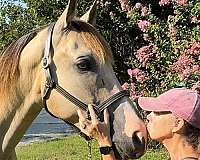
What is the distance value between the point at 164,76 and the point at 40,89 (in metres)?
4.71

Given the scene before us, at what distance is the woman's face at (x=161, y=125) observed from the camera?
2.47 metres

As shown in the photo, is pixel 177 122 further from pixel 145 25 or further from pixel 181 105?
pixel 145 25

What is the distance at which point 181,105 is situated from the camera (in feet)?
8.07

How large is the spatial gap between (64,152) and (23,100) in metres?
7.40

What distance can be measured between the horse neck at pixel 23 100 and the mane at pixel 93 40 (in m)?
0.27

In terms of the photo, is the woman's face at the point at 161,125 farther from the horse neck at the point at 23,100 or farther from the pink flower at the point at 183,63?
the pink flower at the point at 183,63

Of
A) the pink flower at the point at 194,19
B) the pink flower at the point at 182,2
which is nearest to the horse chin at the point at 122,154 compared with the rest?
the pink flower at the point at 194,19

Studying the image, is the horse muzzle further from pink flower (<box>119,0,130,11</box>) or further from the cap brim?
pink flower (<box>119,0,130,11</box>)

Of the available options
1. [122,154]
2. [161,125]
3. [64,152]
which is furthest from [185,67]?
[161,125]

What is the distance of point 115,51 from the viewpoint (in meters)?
9.55

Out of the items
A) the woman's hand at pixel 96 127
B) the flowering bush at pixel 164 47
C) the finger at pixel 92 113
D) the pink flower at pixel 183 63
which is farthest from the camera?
the flowering bush at pixel 164 47

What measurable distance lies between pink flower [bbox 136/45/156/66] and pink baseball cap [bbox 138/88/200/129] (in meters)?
5.24

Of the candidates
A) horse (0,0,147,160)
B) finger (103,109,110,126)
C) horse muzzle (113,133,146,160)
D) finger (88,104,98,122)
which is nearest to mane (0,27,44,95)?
horse (0,0,147,160)

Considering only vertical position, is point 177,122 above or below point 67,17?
below
